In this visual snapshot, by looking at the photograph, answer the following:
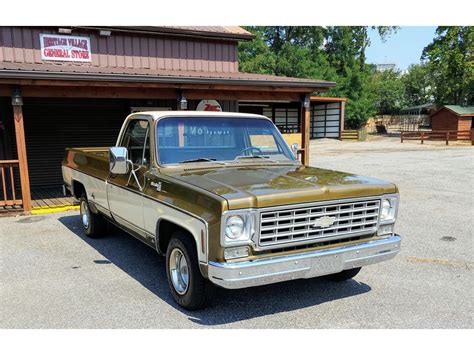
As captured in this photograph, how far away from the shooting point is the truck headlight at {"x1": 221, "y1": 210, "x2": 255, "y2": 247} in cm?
330

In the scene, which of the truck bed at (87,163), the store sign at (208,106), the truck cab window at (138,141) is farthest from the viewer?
the store sign at (208,106)

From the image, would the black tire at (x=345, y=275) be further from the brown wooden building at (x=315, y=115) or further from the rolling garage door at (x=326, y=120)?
the rolling garage door at (x=326, y=120)

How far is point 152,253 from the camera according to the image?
5836mm

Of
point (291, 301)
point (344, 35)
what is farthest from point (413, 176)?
point (344, 35)

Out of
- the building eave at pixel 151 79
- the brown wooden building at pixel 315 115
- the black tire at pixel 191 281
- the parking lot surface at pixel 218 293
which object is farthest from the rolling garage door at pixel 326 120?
the black tire at pixel 191 281

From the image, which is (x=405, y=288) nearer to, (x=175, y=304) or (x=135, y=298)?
(x=175, y=304)

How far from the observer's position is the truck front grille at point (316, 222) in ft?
11.4

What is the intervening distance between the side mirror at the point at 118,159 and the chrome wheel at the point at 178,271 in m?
1.23

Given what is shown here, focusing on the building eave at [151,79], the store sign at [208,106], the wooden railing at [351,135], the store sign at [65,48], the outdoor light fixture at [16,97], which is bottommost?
the wooden railing at [351,135]

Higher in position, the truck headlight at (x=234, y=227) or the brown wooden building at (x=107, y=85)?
the brown wooden building at (x=107, y=85)

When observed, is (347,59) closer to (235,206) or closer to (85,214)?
(85,214)

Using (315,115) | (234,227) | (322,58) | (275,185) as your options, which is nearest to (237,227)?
(234,227)

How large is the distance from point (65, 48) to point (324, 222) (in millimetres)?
10177

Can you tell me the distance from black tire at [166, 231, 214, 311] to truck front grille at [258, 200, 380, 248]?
686mm
